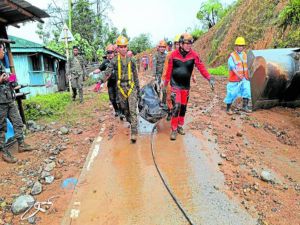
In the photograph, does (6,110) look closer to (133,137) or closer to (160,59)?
(133,137)

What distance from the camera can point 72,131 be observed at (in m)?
7.43

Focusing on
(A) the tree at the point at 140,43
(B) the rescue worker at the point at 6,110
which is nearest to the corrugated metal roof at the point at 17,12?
(B) the rescue worker at the point at 6,110

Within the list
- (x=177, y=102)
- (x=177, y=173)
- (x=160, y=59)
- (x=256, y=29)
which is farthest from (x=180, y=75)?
(x=256, y=29)

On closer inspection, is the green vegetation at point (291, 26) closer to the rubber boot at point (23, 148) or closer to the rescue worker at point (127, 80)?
the rescue worker at point (127, 80)

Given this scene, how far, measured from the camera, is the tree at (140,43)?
1978 inches

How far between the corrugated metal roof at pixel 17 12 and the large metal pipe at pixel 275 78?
570cm

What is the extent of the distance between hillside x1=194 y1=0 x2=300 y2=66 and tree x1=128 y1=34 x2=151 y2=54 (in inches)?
1097

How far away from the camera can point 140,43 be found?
5041cm

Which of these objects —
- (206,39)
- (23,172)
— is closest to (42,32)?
(206,39)

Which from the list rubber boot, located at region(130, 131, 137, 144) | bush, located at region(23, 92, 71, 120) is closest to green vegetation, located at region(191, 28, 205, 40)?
bush, located at region(23, 92, 71, 120)

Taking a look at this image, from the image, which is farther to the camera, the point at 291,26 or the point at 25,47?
A: the point at 25,47

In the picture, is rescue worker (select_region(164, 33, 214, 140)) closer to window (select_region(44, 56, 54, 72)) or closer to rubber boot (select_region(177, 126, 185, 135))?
rubber boot (select_region(177, 126, 185, 135))

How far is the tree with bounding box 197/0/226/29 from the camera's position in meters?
30.9

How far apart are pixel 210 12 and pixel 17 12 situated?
27.7 metres
